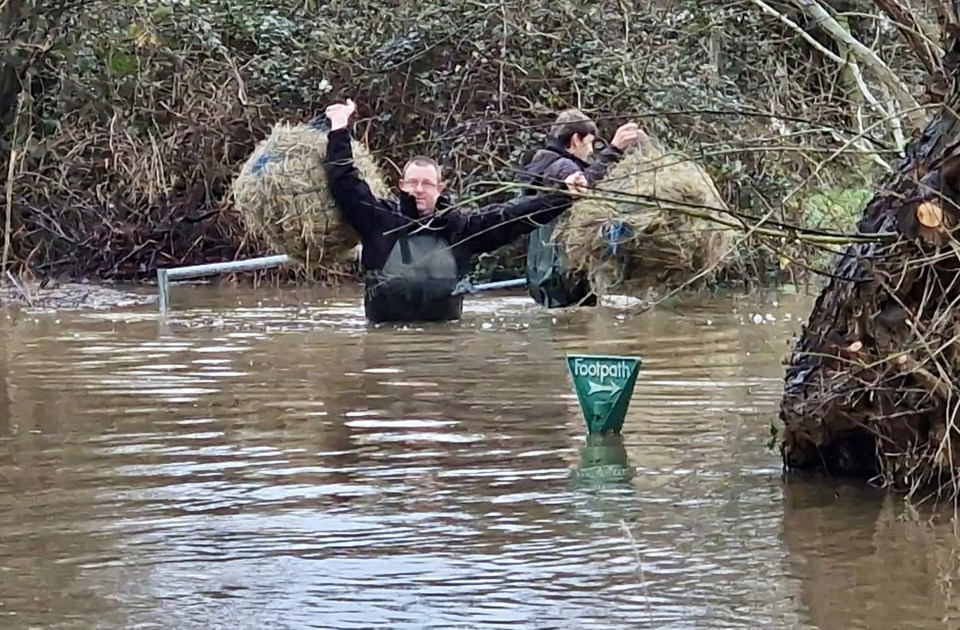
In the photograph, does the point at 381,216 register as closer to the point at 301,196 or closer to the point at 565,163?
the point at 301,196

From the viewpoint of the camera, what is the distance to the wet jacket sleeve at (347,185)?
12891mm

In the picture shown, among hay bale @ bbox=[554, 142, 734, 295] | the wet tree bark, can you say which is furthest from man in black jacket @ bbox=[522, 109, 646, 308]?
the wet tree bark

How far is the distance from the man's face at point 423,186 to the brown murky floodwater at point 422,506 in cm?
159

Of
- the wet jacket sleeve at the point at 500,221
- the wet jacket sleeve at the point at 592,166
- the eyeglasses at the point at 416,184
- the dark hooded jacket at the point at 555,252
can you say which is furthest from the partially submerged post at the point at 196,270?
the wet jacket sleeve at the point at 592,166

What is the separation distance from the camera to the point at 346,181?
42.2 feet

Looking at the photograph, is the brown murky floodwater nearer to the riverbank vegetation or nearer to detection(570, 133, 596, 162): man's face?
detection(570, 133, 596, 162): man's face

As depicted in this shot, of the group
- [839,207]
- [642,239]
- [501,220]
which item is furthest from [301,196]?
[839,207]

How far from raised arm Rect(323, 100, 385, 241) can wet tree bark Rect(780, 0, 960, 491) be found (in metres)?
6.00

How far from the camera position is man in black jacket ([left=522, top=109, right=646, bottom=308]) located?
476 inches

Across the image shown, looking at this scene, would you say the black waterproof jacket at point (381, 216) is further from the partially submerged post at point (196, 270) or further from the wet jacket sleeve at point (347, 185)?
the partially submerged post at point (196, 270)

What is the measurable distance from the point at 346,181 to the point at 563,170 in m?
1.53

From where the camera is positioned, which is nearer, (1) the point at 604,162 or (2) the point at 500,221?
(1) the point at 604,162

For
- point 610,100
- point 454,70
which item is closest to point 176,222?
point 454,70

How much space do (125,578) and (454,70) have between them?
1412cm
